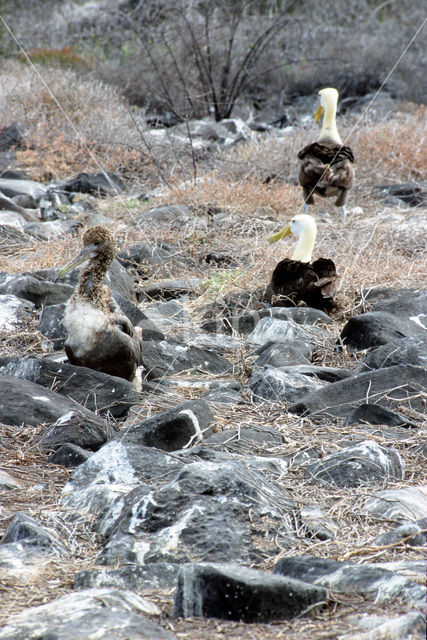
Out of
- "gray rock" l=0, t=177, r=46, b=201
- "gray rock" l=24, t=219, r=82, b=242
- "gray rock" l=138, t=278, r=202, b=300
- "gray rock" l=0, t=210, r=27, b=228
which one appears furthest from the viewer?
"gray rock" l=0, t=177, r=46, b=201

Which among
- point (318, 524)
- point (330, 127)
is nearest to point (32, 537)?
point (318, 524)

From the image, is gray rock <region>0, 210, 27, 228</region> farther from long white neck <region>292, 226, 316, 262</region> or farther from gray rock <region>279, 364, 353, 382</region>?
gray rock <region>279, 364, 353, 382</region>

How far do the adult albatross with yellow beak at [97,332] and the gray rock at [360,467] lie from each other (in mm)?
1541

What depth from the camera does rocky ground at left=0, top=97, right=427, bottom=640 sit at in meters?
2.07

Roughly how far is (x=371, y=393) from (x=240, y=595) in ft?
7.62

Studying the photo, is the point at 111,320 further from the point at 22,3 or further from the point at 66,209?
the point at 22,3

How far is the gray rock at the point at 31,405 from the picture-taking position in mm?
3867

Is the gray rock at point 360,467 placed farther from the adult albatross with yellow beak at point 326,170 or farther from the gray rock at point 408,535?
the adult albatross with yellow beak at point 326,170

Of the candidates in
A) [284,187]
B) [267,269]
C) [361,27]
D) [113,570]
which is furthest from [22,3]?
[113,570]

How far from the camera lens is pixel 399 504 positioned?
2.90m

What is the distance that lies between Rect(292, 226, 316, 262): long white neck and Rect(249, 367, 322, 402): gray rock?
2.30 metres

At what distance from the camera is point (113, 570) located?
2.34 meters

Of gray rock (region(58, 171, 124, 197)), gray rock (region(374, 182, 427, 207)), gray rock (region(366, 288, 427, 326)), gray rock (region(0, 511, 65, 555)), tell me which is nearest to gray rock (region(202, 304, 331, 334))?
gray rock (region(366, 288, 427, 326))

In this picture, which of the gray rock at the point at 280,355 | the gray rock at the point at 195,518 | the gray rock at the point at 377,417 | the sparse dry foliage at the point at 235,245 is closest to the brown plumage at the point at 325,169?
the sparse dry foliage at the point at 235,245
